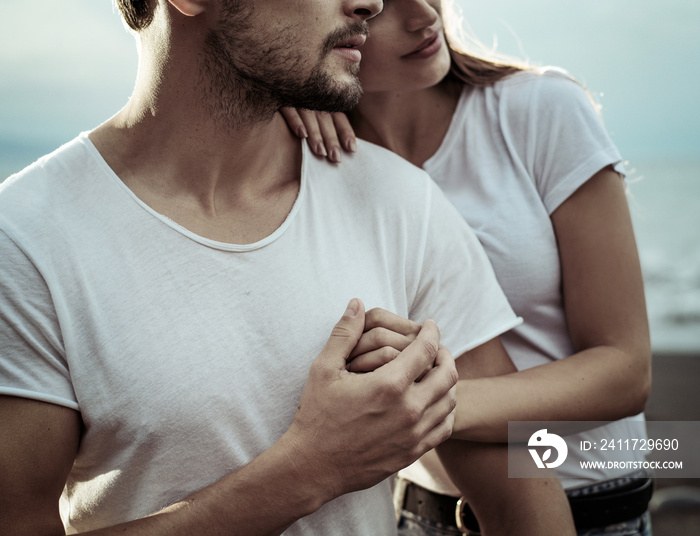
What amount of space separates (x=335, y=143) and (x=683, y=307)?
10427 millimetres

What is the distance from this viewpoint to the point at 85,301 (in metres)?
1.16

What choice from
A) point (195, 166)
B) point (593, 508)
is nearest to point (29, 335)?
point (195, 166)

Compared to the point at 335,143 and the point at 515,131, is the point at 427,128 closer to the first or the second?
the point at 515,131

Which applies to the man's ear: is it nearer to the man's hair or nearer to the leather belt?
the man's hair

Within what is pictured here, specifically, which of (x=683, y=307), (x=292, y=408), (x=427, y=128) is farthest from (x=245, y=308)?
(x=683, y=307)

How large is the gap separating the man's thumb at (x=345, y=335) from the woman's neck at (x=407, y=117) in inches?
27.4

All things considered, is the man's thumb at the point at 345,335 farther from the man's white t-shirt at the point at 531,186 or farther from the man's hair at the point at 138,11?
the man's hair at the point at 138,11

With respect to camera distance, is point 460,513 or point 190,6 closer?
point 190,6

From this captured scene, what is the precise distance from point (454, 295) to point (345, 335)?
328mm

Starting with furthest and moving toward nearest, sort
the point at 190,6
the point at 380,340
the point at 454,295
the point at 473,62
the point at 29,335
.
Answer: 1. the point at 473,62
2. the point at 454,295
3. the point at 190,6
4. the point at 380,340
5. the point at 29,335

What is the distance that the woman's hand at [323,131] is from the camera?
1514 millimetres

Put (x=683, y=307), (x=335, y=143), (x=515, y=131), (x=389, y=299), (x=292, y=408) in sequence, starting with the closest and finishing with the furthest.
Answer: (x=292, y=408)
(x=389, y=299)
(x=335, y=143)
(x=515, y=131)
(x=683, y=307)

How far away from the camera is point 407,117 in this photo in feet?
6.07

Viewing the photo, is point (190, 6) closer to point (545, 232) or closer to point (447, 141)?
point (447, 141)
